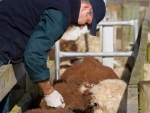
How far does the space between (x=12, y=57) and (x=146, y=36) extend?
163 centimetres

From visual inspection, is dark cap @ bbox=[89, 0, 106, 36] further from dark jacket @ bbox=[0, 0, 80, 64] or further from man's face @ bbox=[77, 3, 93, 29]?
dark jacket @ bbox=[0, 0, 80, 64]

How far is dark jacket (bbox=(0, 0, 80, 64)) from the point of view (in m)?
4.11

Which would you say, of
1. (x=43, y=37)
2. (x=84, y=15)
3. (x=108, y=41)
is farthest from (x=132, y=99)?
(x=108, y=41)

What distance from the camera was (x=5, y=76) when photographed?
4023 mm

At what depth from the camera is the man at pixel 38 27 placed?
12.7 feet

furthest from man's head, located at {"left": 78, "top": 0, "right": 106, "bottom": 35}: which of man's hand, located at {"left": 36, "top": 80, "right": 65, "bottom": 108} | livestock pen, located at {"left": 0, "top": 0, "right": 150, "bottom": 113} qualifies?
man's hand, located at {"left": 36, "top": 80, "right": 65, "bottom": 108}

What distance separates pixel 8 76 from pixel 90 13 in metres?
0.88

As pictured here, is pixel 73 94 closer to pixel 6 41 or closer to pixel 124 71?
pixel 6 41

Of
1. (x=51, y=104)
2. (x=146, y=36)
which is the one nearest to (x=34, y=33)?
(x=51, y=104)

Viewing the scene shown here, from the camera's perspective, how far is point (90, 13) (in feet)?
14.0

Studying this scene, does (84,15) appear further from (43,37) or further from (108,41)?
(108,41)

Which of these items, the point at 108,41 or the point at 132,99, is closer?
the point at 132,99

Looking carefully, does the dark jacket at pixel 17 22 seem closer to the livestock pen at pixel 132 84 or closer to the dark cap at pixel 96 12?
the livestock pen at pixel 132 84

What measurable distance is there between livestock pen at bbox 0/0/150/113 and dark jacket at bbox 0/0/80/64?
5.6 inches
